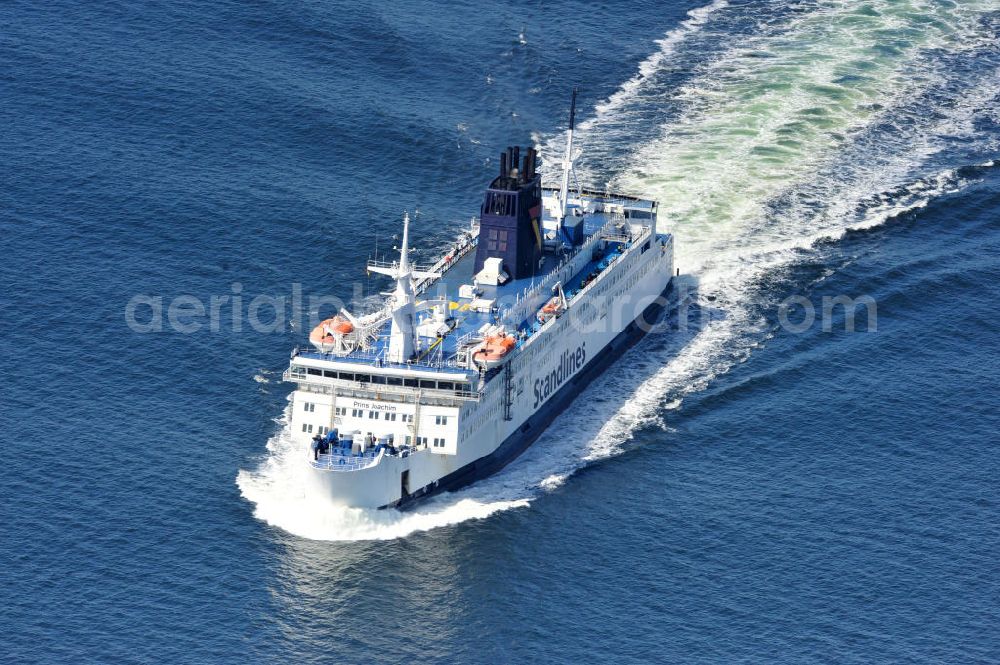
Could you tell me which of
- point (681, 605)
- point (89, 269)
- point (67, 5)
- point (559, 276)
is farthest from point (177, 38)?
point (681, 605)

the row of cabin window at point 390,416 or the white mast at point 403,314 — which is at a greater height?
the white mast at point 403,314

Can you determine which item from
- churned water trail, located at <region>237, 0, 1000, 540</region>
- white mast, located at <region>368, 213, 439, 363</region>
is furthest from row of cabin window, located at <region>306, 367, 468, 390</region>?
churned water trail, located at <region>237, 0, 1000, 540</region>

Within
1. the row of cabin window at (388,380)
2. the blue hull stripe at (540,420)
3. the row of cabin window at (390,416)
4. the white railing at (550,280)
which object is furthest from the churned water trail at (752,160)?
the white railing at (550,280)

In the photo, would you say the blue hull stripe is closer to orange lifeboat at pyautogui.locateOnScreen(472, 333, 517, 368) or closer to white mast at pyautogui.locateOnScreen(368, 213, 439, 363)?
orange lifeboat at pyautogui.locateOnScreen(472, 333, 517, 368)

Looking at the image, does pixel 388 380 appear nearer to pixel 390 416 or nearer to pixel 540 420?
pixel 390 416

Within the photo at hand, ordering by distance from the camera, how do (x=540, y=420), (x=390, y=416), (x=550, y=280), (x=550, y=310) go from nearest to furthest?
(x=390, y=416) → (x=540, y=420) → (x=550, y=310) → (x=550, y=280)

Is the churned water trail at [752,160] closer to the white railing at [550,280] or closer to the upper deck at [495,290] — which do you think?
the upper deck at [495,290]

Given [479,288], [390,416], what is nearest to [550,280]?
[479,288]
